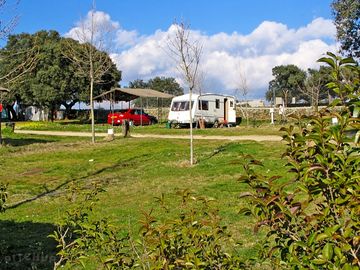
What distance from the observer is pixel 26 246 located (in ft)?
20.9

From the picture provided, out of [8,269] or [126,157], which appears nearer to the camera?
[8,269]

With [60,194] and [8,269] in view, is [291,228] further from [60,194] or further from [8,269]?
[60,194]

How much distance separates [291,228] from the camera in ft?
6.63

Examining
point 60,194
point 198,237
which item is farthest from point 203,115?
point 198,237

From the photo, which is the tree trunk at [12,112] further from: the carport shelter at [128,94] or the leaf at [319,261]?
the leaf at [319,261]

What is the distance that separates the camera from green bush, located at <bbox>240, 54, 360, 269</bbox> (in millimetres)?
1789

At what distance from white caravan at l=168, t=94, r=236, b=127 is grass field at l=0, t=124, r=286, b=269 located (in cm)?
1204

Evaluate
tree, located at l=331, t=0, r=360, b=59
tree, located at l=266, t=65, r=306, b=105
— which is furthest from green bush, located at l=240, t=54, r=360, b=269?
tree, located at l=266, t=65, r=306, b=105

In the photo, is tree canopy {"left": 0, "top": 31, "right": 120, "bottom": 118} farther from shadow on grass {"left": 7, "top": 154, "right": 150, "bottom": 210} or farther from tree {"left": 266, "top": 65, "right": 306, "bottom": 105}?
tree {"left": 266, "top": 65, "right": 306, "bottom": 105}

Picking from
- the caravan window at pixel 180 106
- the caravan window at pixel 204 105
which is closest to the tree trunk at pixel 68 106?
the caravan window at pixel 180 106

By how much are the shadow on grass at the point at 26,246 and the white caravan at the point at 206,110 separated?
25.2 meters

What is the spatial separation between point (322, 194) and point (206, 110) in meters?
31.7

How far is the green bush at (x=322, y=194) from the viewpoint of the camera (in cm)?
179

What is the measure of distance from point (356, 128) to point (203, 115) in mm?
31408
